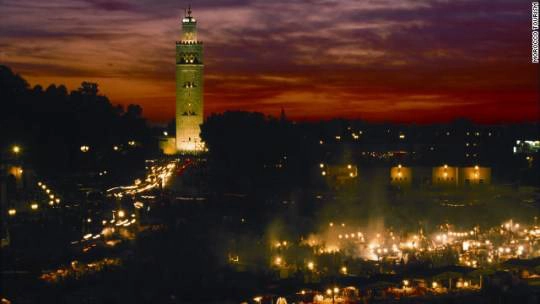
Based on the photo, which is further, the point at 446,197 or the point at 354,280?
the point at 446,197

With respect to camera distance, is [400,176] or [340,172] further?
[340,172]

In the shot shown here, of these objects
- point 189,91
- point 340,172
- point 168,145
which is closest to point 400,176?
point 340,172

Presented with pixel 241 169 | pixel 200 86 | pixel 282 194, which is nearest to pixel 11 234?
pixel 282 194

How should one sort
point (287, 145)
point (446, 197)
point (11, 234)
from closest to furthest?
point (11, 234) < point (446, 197) < point (287, 145)

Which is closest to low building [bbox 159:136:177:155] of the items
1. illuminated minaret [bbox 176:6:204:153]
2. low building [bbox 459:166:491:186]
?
illuminated minaret [bbox 176:6:204:153]

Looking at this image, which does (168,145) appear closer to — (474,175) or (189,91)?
(189,91)

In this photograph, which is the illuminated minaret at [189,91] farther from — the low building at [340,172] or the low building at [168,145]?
the low building at [340,172]

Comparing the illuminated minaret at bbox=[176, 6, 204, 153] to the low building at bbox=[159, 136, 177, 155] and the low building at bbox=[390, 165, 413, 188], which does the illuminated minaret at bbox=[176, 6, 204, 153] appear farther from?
the low building at bbox=[390, 165, 413, 188]

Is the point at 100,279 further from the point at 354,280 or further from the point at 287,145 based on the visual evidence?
the point at 287,145
